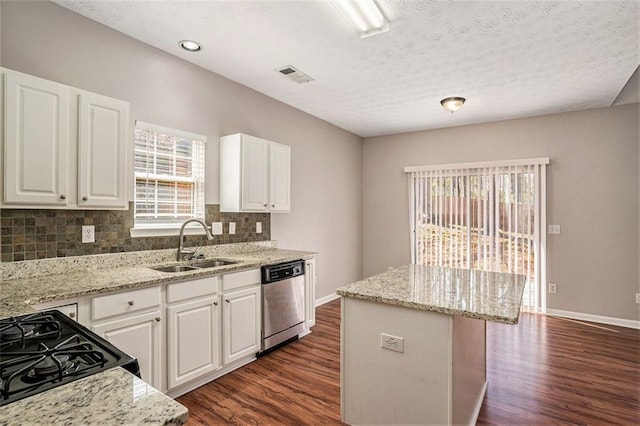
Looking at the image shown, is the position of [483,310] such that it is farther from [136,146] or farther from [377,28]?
[136,146]

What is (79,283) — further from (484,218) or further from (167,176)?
(484,218)

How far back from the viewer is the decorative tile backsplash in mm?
2109

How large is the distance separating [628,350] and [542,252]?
4.78 ft

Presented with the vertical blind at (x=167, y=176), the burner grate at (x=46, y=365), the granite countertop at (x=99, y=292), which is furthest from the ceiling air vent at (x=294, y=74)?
the burner grate at (x=46, y=365)

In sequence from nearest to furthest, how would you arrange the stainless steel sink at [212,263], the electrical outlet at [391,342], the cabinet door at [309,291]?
the electrical outlet at [391,342], the stainless steel sink at [212,263], the cabinet door at [309,291]

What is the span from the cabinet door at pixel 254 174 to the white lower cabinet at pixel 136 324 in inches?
54.2

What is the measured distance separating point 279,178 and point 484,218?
3121mm

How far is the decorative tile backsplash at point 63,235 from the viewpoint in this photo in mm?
2109

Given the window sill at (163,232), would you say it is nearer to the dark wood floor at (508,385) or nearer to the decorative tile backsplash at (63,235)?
the decorative tile backsplash at (63,235)

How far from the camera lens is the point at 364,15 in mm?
2342

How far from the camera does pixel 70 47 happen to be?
2404mm

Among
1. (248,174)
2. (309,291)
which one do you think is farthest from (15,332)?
(309,291)

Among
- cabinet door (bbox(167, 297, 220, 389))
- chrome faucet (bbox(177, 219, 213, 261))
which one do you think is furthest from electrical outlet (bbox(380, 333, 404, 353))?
chrome faucet (bbox(177, 219, 213, 261))

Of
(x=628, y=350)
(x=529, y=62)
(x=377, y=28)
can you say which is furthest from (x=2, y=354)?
(x=628, y=350)
